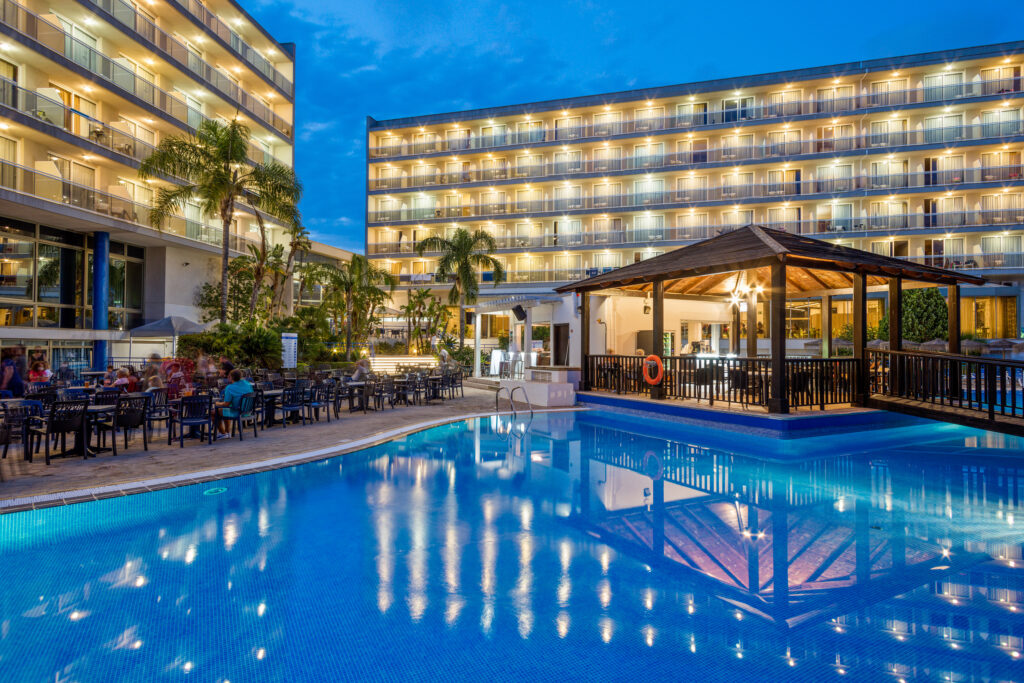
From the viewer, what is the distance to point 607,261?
37.7 meters

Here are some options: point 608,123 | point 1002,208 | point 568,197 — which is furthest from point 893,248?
point 568,197

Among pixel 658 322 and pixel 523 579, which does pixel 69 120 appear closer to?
pixel 658 322

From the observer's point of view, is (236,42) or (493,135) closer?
(236,42)

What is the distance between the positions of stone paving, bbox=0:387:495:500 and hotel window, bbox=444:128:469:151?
3147cm

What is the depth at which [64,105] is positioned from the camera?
17.9 meters

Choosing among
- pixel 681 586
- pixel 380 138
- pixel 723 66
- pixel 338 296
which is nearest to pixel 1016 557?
pixel 681 586

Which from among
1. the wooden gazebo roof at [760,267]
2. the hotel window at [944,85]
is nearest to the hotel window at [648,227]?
the hotel window at [944,85]

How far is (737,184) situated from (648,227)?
20.2ft

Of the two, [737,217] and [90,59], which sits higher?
[90,59]

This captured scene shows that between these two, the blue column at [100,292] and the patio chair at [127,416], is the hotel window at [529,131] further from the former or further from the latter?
the patio chair at [127,416]

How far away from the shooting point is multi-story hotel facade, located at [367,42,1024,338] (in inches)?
1212

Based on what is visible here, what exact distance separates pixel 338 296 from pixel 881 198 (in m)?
32.8

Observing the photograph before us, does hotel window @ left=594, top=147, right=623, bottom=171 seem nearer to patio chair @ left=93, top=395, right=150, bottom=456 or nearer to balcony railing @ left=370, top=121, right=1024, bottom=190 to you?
balcony railing @ left=370, top=121, right=1024, bottom=190

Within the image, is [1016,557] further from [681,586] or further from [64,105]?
[64,105]
